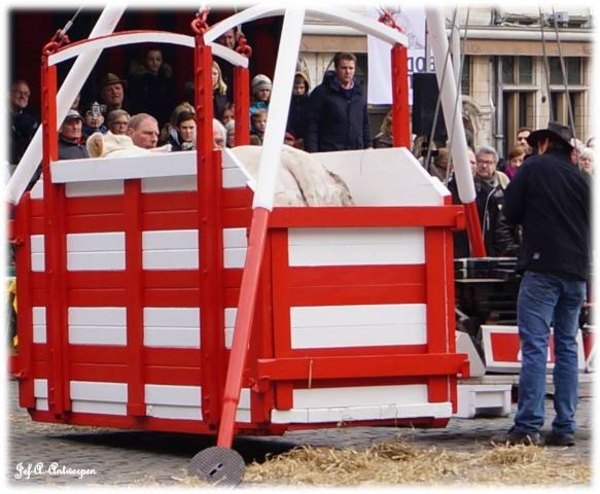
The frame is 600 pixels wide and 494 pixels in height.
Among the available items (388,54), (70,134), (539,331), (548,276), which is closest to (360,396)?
(539,331)

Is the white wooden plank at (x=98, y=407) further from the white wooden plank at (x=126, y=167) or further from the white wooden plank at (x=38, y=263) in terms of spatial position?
the white wooden plank at (x=126, y=167)

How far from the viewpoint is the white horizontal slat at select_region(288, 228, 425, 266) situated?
34.8 ft

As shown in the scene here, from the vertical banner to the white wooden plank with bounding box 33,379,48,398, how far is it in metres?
8.33

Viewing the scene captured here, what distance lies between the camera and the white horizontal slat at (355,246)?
10.6 meters

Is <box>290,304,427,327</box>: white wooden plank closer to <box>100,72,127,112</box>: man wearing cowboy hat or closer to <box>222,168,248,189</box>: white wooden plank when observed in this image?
<box>222,168,248,189</box>: white wooden plank

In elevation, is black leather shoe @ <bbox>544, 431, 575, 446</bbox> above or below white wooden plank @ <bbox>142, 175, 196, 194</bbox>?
below

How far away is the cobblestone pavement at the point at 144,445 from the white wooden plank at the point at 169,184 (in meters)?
1.49

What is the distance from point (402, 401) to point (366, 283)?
68cm

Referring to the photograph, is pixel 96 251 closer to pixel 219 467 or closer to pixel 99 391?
pixel 99 391

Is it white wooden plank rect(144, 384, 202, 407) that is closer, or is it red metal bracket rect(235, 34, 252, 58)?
white wooden plank rect(144, 384, 202, 407)

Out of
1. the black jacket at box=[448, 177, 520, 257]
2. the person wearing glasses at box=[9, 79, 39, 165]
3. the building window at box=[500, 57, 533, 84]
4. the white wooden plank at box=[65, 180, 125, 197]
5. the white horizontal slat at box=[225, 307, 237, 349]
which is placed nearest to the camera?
A: the white horizontal slat at box=[225, 307, 237, 349]

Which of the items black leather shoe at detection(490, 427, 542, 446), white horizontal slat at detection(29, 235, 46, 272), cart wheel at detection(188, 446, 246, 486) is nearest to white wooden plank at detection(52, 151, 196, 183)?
white horizontal slat at detection(29, 235, 46, 272)

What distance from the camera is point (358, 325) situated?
A: 1077 centimetres

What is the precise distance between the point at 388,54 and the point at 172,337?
9.94 meters
